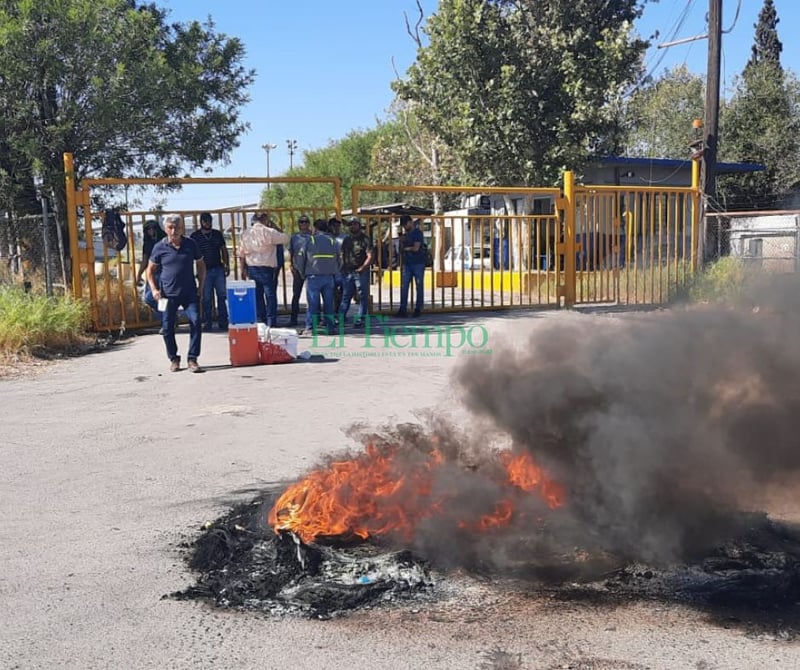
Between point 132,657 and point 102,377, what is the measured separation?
7.25 meters

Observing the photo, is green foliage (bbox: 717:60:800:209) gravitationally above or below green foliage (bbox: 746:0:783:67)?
below

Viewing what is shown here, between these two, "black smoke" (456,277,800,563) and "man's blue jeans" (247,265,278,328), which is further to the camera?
"man's blue jeans" (247,265,278,328)

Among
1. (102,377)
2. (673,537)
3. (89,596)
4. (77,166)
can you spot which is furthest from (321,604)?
(77,166)

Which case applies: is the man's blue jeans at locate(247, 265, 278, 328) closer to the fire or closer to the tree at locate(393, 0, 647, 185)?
the fire

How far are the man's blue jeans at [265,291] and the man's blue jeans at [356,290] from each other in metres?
1.19

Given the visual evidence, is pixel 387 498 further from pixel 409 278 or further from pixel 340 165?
pixel 340 165

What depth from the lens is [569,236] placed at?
15.6m

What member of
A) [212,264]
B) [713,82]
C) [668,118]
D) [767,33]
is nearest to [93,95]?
[212,264]

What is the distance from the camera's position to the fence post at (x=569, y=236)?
15.5 m

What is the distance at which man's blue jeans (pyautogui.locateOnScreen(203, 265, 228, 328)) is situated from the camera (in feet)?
41.8

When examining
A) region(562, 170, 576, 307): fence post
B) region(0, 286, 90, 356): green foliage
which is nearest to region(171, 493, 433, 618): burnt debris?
region(0, 286, 90, 356): green foliage

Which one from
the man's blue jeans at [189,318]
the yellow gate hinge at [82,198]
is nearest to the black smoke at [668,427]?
the man's blue jeans at [189,318]

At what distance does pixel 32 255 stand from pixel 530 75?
13166mm

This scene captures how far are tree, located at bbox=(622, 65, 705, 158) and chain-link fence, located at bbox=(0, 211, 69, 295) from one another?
2905 centimetres
